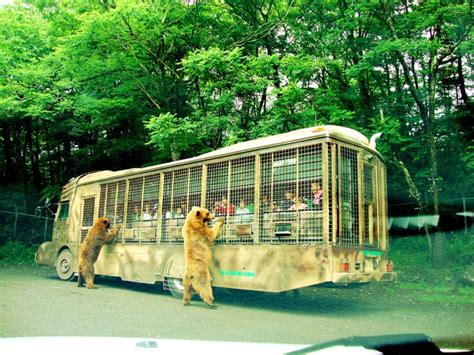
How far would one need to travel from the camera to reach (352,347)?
2188 mm

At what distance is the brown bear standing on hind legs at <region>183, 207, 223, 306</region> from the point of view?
8.70 m

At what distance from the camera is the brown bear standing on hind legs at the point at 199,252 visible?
8703mm

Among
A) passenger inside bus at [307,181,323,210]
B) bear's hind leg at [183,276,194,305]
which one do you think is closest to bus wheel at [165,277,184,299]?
bear's hind leg at [183,276,194,305]

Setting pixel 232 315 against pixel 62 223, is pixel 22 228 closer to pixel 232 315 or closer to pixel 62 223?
pixel 62 223

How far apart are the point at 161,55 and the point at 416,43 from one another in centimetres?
886

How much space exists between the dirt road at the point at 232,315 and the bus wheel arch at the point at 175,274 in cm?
27

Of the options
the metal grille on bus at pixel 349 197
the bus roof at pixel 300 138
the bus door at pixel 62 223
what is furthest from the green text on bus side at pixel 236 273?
the bus door at pixel 62 223

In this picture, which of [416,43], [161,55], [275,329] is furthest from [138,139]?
[275,329]

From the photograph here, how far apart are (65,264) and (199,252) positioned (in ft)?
21.6

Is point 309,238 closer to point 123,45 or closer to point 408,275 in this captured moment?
point 408,275

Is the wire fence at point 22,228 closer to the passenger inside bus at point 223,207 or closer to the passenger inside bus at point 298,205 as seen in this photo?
the passenger inside bus at point 223,207

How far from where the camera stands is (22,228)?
2288 centimetres

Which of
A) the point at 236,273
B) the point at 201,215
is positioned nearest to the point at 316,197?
the point at 236,273

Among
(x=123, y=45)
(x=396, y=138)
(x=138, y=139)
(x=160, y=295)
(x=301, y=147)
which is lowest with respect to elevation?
(x=160, y=295)
